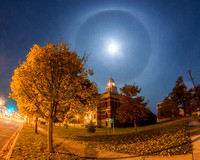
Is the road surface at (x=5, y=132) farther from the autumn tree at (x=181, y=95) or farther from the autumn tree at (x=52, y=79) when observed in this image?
the autumn tree at (x=181, y=95)

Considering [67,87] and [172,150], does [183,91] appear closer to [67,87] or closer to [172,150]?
[172,150]

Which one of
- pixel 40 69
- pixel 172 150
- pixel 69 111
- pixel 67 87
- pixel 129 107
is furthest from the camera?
pixel 129 107

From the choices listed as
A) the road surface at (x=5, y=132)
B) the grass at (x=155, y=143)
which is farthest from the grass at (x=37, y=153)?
the grass at (x=155, y=143)

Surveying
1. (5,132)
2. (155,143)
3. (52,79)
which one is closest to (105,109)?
(5,132)

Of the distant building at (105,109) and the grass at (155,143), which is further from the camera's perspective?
the distant building at (105,109)

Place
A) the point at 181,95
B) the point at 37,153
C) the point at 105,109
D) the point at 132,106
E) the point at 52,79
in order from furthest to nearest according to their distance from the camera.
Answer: the point at 105,109, the point at 181,95, the point at 132,106, the point at 52,79, the point at 37,153

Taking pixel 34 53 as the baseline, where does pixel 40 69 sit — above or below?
below

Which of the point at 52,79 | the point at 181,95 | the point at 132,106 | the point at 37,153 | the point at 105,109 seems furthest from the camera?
the point at 105,109

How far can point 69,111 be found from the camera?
482 inches

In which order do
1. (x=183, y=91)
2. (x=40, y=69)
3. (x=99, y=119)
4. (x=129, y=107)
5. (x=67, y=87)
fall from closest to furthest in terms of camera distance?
(x=40, y=69) < (x=67, y=87) < (x=129, y=107) < (x=183, y=91) < (x=99, y=119)

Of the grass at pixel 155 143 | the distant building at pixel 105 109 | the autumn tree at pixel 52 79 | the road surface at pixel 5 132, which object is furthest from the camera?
the distant building at pixel 105 109

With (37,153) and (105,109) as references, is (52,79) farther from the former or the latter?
(105,109)

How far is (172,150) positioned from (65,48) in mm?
10449

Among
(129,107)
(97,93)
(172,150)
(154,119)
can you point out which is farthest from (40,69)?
(154,119)
